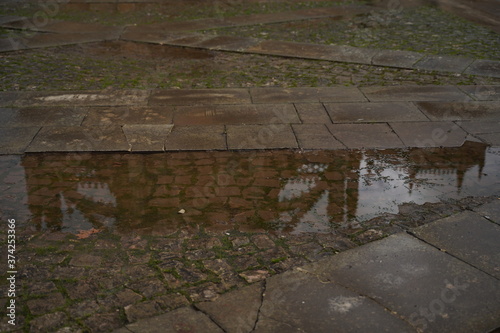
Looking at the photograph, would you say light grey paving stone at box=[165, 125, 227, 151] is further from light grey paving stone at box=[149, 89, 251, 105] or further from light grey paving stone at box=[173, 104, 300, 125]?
light grey paving stone at box=[149, 89, 251, 105]

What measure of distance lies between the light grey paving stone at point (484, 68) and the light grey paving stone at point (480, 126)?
1972 millimetres

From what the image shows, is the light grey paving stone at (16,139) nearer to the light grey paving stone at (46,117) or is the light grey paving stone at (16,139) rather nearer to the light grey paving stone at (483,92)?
the light grey paving stone at (46,117)

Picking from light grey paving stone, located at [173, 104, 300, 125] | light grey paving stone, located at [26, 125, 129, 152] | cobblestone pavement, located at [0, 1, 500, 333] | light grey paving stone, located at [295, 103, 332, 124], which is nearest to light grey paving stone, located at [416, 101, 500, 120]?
cobblestone pavement, located at [0, 1, 500, 333]

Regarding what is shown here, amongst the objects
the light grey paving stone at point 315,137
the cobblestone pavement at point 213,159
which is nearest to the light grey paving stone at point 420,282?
the cobblestone pavement at point 213,159

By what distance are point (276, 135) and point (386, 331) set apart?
10.6ft

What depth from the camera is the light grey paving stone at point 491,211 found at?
436 cm

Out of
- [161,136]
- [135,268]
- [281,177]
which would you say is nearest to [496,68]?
[281,177]

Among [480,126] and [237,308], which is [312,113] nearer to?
[480,126]

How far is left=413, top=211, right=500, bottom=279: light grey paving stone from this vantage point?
3.79m

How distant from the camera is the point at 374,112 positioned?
6.68m

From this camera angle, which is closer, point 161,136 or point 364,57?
point 161,136

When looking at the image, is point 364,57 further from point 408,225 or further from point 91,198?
point 91,198

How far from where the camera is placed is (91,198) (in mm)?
4770

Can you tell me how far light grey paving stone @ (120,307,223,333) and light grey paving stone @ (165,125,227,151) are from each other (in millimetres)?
2649
